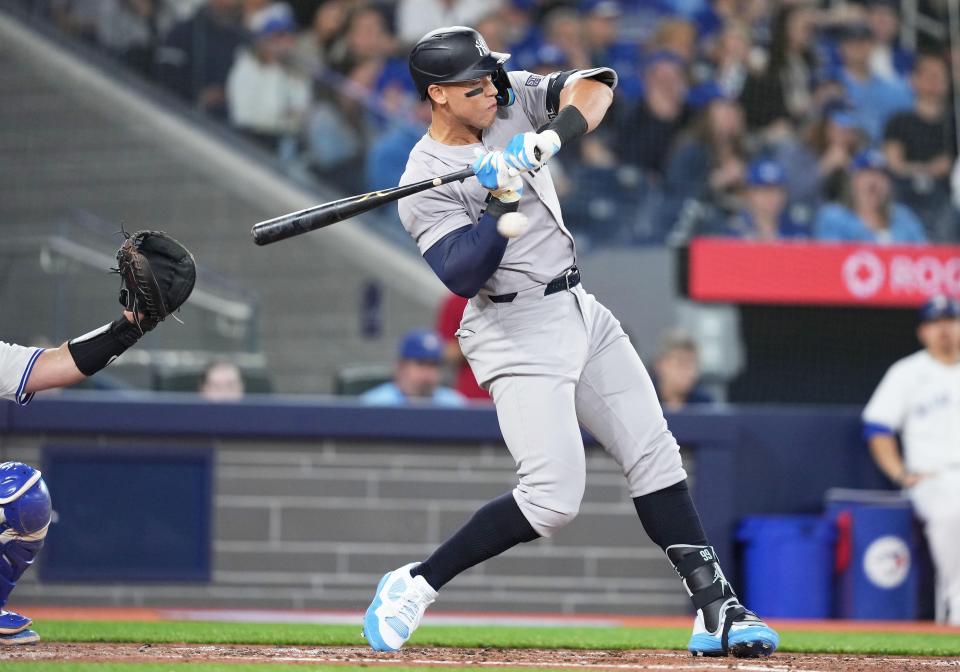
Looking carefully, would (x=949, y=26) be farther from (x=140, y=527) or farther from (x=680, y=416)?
(x=140, y=527)

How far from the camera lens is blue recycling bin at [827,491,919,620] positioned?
6164 mm

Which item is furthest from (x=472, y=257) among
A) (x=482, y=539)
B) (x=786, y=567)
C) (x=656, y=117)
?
(x=656, y=117)

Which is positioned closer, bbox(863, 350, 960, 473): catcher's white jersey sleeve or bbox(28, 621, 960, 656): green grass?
bbox(28, 621, 960, 656): green grass

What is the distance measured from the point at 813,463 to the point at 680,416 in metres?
0.80

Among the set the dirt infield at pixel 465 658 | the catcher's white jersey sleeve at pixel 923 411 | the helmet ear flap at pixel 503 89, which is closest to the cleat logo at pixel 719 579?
the dirt infield at pixel 465 658

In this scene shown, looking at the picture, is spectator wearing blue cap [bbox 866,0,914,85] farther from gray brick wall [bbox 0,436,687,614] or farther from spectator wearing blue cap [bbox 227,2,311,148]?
gray brick wall [bbox 0,436,687,614]

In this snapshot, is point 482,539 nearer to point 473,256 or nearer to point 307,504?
point 473,256

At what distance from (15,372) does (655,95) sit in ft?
23.7

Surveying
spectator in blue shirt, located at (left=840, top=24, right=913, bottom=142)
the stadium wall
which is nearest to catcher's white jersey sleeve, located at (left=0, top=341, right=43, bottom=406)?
the stadium wall

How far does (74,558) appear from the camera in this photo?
5934mm

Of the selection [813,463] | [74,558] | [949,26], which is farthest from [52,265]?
[949,26]

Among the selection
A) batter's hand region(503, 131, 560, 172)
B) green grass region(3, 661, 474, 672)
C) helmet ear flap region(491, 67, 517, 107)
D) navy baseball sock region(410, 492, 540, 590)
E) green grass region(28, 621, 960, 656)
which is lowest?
green grass region(28, 621, 960, 656)

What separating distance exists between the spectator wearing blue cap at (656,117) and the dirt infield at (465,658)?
246 inches

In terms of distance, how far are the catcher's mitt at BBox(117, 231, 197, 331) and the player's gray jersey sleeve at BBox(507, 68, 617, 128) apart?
3.26 ft
